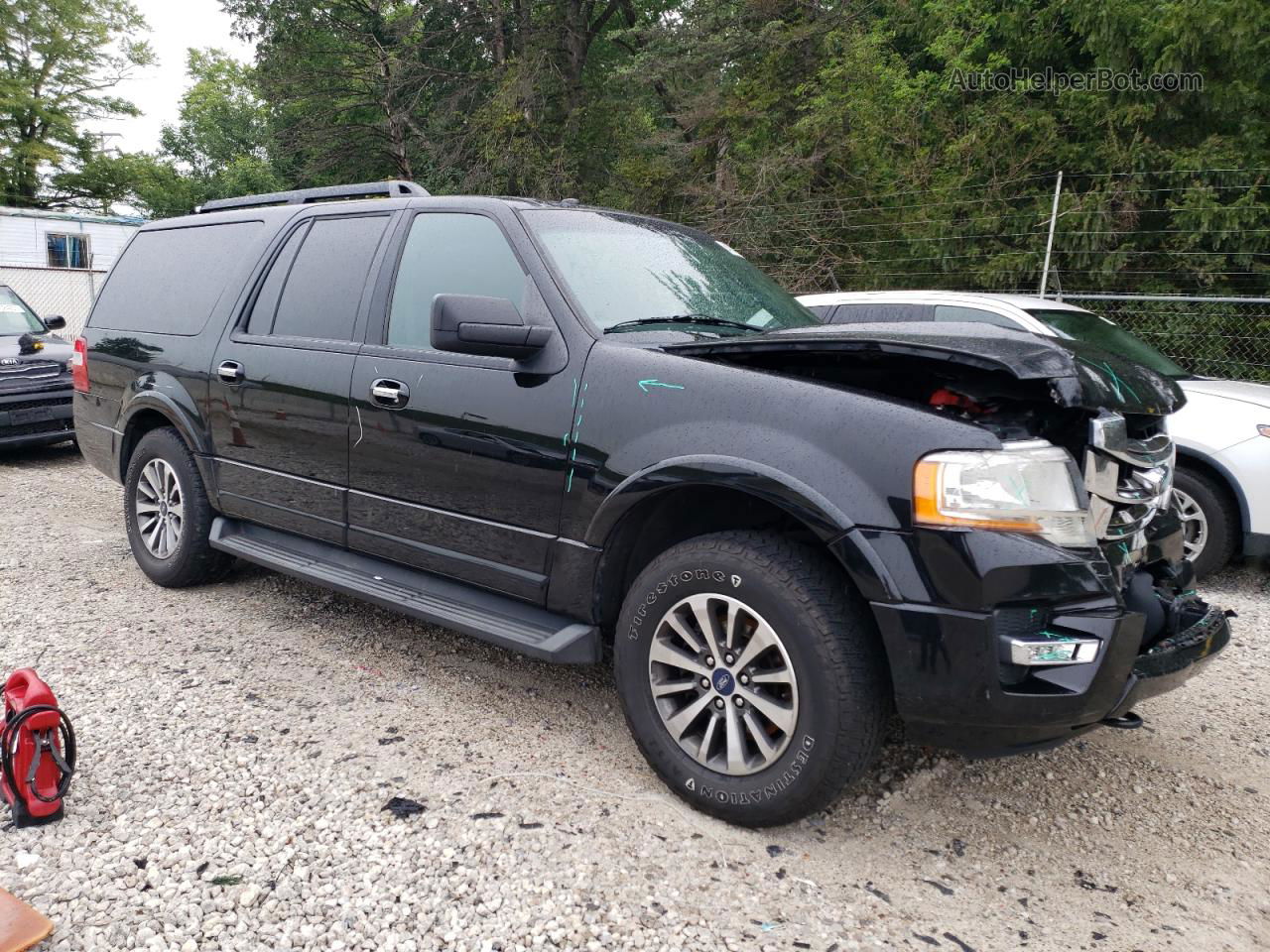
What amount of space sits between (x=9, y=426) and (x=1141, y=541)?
8.98 m

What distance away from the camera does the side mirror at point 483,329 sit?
10.3ft

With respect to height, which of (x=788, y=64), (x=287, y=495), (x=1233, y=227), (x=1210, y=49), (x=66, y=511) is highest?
(x=788, y=64)

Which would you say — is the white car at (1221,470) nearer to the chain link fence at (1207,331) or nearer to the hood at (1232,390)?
the hood at (1232,390)

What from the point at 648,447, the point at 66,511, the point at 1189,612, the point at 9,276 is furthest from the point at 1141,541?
the point at 9,276

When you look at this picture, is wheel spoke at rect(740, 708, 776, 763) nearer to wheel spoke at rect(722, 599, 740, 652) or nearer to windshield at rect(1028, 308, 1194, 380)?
wheel spoke at rect(722, 599, 740, 652)

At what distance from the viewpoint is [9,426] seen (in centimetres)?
849

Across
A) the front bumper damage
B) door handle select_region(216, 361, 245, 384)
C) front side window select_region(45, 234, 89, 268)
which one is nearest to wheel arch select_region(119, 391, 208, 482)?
door handle select_region(216, 361, 245, 384)

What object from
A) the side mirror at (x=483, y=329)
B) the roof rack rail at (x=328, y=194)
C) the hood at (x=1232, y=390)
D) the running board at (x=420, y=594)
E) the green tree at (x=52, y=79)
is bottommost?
the running board at (x=420, y=594)

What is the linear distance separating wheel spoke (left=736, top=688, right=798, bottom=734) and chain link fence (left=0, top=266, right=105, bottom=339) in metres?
17.3

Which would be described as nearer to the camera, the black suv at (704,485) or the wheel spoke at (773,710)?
the black suv at (704,485)

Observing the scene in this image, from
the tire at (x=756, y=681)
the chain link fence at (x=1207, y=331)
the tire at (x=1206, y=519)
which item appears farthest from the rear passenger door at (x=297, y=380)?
the chain link fence at (x=1207, y=331)

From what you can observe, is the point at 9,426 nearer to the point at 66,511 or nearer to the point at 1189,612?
the point at 66,511

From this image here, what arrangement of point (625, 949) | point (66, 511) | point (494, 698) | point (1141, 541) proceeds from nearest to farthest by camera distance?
point (625, 949) → point (1141, 541) → point (494, 698) → point (66, 511)

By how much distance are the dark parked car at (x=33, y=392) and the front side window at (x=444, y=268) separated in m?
6.38
